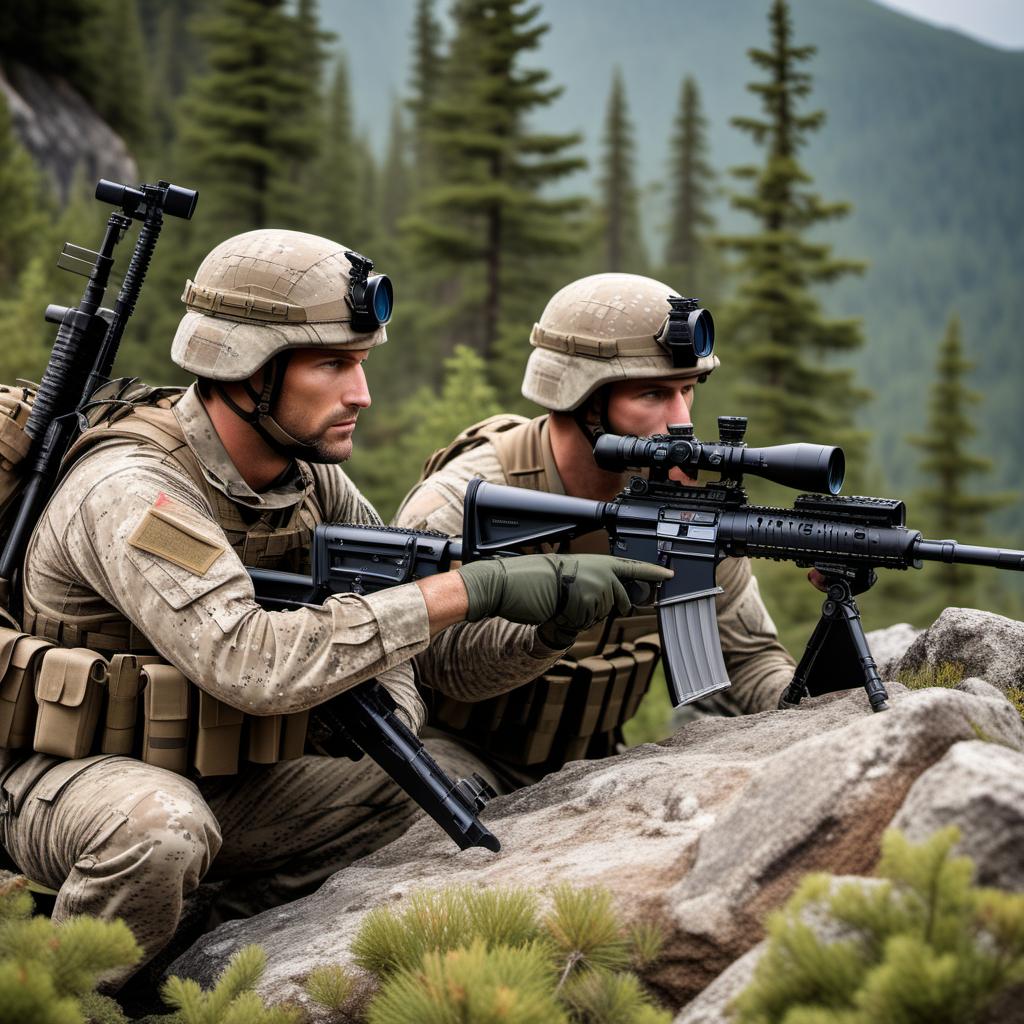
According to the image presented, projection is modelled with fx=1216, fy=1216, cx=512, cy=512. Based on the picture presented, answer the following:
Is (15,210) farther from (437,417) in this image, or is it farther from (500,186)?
(437,417)

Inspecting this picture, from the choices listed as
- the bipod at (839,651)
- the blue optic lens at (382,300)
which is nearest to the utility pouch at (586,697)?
the bipod at (839,651)

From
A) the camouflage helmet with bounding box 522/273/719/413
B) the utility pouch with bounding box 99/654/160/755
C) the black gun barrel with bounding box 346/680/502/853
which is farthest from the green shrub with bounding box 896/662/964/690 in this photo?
the utility pouch with bounding box 99/654/160/755

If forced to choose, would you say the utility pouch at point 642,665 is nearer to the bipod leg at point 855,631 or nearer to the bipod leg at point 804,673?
the bipod leg at point 804,673

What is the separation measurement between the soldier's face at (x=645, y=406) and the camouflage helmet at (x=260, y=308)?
56.9 inches

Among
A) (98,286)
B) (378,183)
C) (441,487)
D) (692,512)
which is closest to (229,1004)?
(692,512)

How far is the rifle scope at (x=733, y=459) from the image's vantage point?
4730 mm

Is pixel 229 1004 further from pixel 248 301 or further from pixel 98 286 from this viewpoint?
pixel 98 286

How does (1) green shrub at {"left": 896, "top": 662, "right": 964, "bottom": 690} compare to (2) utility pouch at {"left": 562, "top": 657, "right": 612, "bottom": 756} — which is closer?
(1) green shrub at {"left": 896, "top": 662, "right": 964, "bottom": 690}

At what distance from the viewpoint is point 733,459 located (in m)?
5.04

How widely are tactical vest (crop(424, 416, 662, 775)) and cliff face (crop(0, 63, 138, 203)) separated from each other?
44.3 meters

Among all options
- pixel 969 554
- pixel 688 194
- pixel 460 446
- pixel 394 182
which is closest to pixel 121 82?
pixel 394 182

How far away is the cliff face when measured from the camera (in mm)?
46938

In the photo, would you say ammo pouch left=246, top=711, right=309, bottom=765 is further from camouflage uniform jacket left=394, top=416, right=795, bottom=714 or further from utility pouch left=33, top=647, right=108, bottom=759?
camouflage uniform jacket left=394, top=416, right=795, bottom=714

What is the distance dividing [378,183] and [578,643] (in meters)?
72.1
